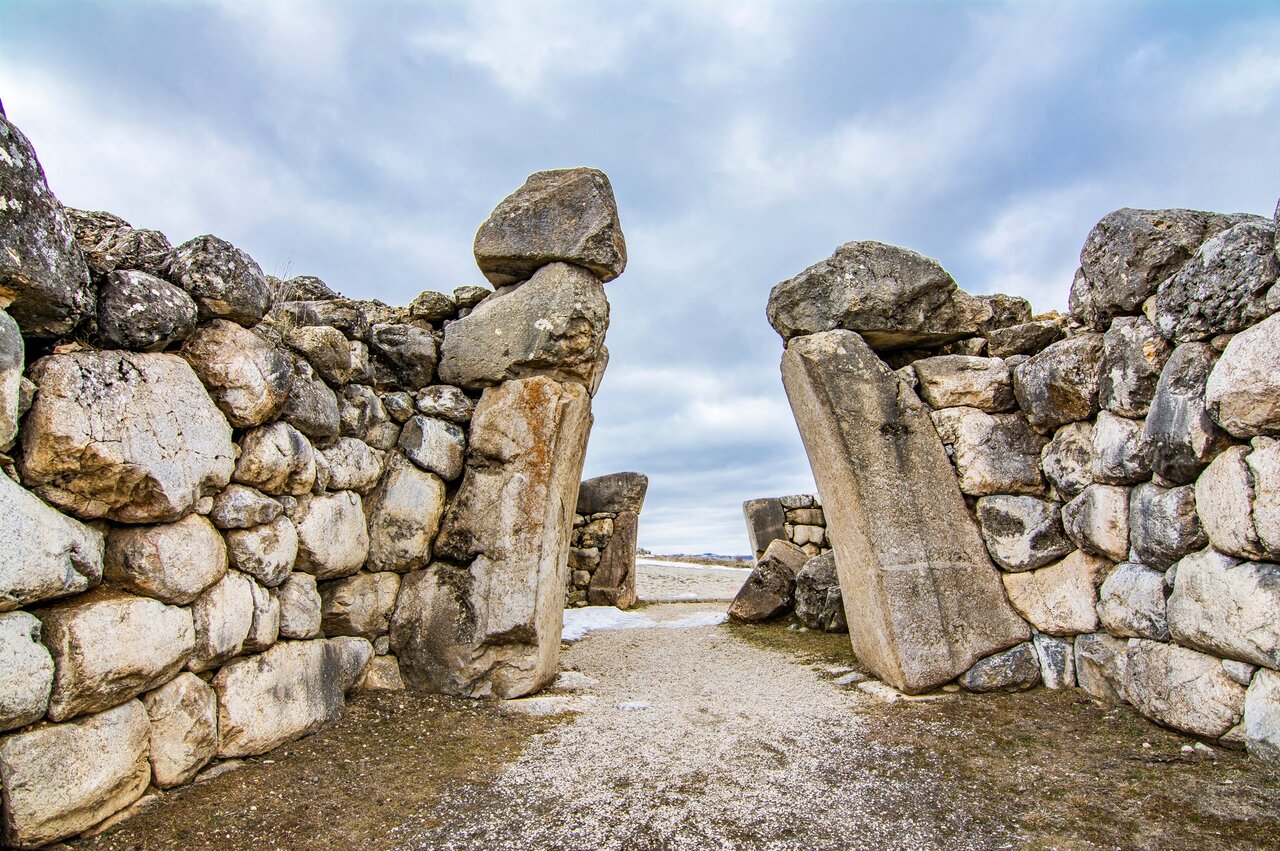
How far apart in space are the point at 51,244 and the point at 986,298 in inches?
262

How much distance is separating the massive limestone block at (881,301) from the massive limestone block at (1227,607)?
2789 millimetres

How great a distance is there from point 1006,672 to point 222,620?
5300 millimetres

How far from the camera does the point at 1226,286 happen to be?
3.85 metres

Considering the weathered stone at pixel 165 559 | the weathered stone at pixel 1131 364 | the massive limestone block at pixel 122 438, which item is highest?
the weathered stone at pixel 1131 364

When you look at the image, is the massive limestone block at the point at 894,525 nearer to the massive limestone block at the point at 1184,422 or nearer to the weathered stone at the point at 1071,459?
the weathered stone at the point at 1071,459

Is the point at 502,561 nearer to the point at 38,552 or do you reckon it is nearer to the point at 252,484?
the point at 252,484

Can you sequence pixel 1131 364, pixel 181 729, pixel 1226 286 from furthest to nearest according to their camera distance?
pixel 1131 364, pixel 1226 286, pixel 181 729

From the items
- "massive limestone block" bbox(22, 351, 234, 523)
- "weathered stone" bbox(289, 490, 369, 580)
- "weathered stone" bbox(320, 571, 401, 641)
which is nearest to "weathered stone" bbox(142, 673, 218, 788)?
"massive limestone block" bbox(22, 351, 234, 523)

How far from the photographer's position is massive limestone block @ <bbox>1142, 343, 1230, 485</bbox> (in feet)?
12.7

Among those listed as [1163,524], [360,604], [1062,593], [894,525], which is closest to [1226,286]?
[1163,524]

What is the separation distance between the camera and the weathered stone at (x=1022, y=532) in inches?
214

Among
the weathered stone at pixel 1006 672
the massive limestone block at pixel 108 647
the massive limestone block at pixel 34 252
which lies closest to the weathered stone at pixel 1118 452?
the weathered stone at pixel 1006 672

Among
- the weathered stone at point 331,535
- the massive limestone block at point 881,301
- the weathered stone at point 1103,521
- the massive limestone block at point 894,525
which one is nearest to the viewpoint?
the weathered stone at point 331,535

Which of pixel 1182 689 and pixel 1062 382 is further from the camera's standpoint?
pixel 1062 382
